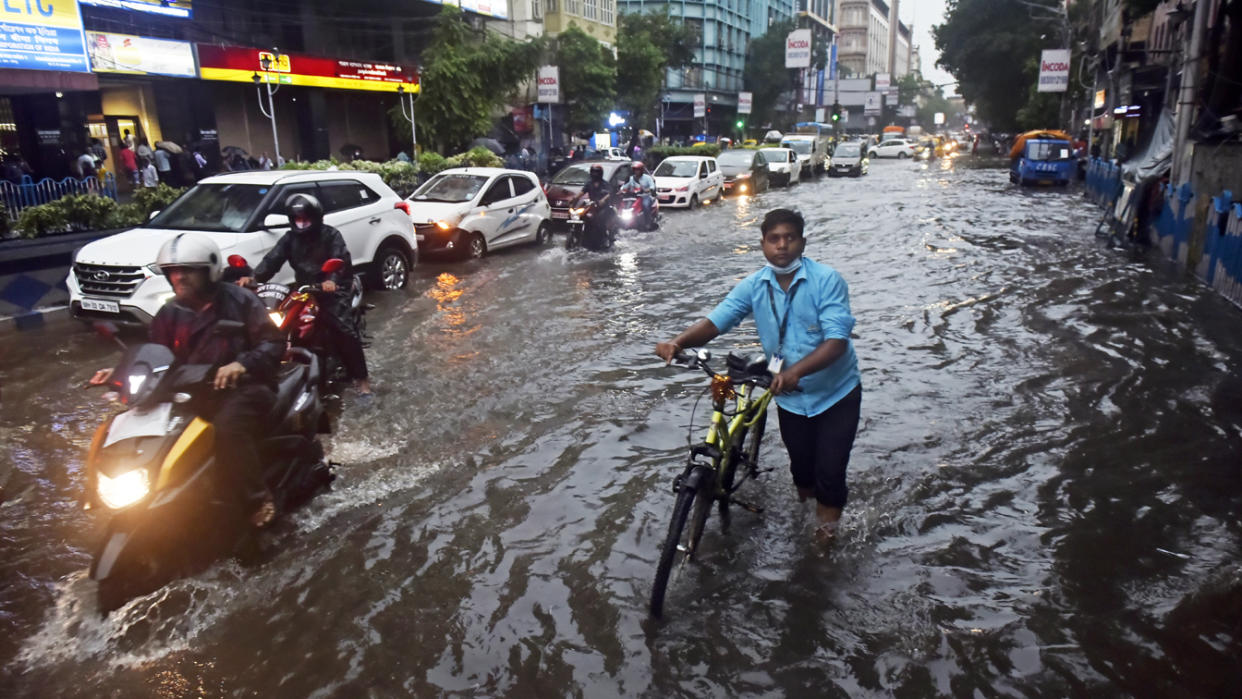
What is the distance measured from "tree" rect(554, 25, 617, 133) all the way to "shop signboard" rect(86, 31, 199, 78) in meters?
17.3

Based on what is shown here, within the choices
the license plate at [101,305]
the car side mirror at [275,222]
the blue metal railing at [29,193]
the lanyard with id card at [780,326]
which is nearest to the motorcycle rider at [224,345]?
the lanyard with id card at [780,326]

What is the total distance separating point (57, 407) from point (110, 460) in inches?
162

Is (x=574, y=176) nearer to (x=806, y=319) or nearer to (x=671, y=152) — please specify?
(x=806, y=319)

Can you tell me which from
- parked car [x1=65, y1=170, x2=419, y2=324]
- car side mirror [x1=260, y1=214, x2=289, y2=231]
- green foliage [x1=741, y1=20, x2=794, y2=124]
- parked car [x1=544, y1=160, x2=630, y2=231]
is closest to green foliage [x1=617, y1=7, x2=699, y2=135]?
green foliage [x1=741, y1=20, x2=794, y2=124]

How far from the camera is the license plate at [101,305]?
8.55 meters

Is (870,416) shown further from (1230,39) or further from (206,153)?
(206,153)

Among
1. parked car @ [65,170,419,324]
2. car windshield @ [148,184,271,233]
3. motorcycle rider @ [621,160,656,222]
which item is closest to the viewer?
parked car @ [65,170,419,324]

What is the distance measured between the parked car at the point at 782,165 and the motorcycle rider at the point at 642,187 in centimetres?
1315

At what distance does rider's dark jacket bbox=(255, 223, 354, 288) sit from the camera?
6.87 meters

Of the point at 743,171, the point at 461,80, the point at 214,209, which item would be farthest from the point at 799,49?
the point at 214,209

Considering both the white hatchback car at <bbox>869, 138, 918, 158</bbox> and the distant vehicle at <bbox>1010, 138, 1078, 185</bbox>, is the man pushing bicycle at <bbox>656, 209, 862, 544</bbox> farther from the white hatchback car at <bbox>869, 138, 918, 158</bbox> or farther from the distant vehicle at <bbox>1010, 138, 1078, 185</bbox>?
the white hatchback car at <bbox>869, 138, 918, 158</bbox>

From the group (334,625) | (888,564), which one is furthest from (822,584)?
(334,625)

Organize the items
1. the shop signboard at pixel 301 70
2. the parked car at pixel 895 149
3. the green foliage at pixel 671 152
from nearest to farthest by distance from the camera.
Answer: the shop signboard at pixel 301 70 < the green foliage at pixel 671 152 < the parked car at pixel 895 149

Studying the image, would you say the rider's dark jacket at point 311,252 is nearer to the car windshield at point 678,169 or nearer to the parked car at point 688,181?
the parked car at point 688,181
